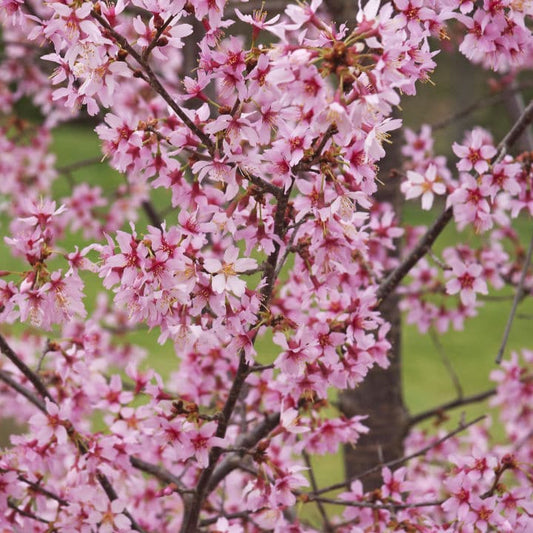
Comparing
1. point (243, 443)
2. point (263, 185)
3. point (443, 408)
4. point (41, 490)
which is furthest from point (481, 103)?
point (41, 490)

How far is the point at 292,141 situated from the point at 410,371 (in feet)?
20.6

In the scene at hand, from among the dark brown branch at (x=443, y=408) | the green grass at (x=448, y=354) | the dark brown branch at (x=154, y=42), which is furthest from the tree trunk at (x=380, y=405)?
the green grass at (x=448, y=354)

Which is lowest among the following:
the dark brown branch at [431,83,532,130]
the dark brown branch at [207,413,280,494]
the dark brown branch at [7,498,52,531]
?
the dark brown branch at [7,498,52,531]

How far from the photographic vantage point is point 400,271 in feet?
6.12

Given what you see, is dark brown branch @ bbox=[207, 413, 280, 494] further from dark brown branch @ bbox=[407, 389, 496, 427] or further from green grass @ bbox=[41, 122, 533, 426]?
green grass @ bbox=[41, 122, 533, 426]

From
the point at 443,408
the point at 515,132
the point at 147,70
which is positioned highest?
the point at 515,132

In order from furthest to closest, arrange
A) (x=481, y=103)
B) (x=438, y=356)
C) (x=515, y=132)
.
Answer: (x=438, y=356) < (x=481, y=103) < (x=515, y=132)

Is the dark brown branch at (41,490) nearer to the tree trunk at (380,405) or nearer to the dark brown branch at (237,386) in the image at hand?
the dark brown branch at (237,386)

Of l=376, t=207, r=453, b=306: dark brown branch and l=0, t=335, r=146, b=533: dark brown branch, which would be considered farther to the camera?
l=376, t=207, r=453, b=306: dark brown branch

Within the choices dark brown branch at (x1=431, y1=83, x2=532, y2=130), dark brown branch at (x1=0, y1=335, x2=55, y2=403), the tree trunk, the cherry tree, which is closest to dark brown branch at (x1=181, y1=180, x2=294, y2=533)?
the cherry tree

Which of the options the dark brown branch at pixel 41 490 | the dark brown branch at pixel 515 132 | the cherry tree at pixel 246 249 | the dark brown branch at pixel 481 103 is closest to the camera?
the cherry tree at pixel 246 249

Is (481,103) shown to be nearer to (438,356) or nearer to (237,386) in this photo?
(237,386)

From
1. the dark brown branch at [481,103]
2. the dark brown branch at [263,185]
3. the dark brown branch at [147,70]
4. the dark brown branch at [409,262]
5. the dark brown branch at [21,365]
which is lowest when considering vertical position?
the dark brown branch at [21,365]

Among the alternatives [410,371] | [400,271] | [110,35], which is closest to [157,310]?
[110,35]
